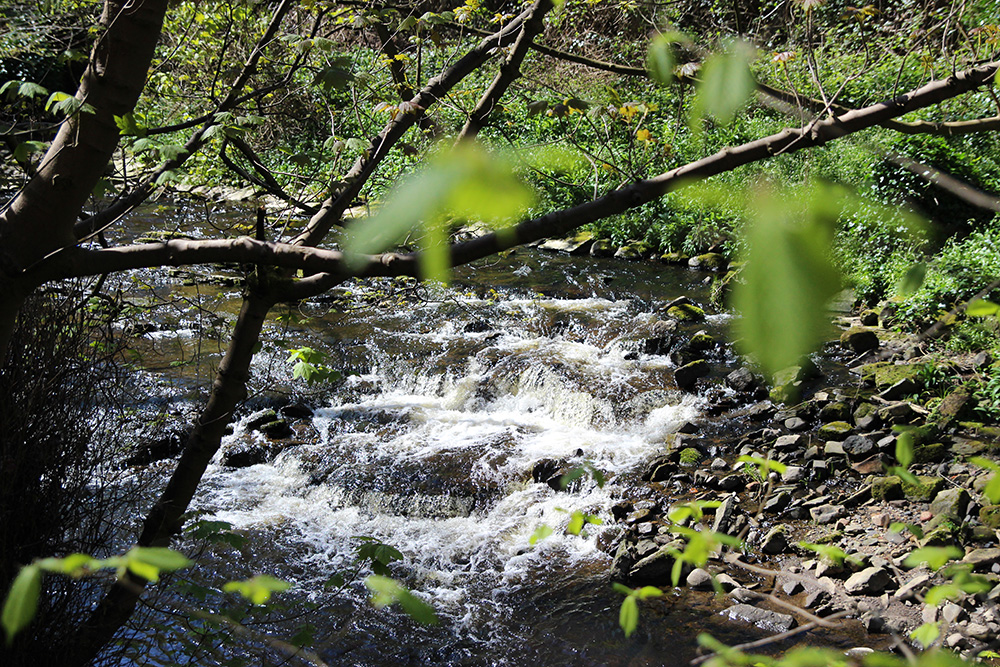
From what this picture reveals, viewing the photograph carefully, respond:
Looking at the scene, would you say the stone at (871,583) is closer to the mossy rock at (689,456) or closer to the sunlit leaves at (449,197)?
the mossy rock at (689,456)

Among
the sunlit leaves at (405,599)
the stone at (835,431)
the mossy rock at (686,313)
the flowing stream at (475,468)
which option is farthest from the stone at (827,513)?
the sunlit leaves at (405,599)

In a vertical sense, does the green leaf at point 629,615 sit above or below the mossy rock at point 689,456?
below

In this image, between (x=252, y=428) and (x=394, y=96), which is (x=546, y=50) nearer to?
(x=394, y=96)

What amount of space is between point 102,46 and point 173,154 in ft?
1.35

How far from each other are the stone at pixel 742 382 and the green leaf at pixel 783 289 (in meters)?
7.43

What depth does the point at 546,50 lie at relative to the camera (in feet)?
8.51

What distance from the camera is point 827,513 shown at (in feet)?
18.4

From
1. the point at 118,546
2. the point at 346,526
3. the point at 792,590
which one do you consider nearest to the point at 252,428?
the point at 346,526

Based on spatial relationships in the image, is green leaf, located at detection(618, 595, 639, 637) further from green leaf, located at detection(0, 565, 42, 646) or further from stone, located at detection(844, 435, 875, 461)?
stone, located at detection(844, 435, 875, 461)

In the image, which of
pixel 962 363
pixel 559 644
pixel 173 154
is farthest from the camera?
pixel 962 363

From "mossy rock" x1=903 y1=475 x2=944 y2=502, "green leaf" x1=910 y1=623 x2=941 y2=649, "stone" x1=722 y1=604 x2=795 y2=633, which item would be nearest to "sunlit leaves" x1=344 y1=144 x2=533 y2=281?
"green leaf" x1=910 y1=623 x2=941 y2=649

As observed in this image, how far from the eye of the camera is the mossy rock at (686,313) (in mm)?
9195

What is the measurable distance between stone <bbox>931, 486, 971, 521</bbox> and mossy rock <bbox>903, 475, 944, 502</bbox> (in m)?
0.06

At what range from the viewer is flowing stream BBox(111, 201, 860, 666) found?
4840 millimetres
